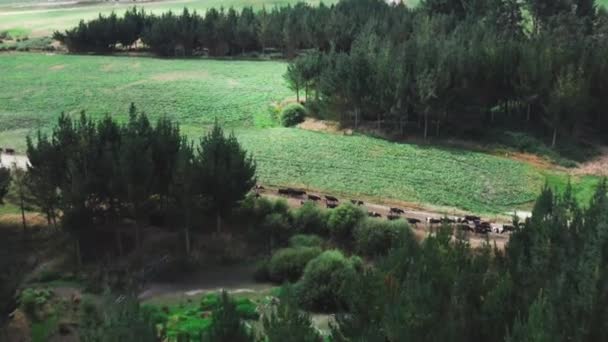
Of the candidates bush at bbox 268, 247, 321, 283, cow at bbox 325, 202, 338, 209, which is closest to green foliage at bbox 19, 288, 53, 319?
bush at bbox 268, 247, 321, 283

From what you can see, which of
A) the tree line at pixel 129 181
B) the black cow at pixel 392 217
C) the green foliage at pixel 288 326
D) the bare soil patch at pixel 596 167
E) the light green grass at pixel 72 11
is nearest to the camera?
the green foliage at pixel 288 326

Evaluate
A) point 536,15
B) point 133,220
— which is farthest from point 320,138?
point 536,15

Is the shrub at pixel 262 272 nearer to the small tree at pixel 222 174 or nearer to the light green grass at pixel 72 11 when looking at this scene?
the small tree at pixel 222 174

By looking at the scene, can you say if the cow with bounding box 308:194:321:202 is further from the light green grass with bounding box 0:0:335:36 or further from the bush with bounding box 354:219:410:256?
the light green grass with bounding box 0:0:335:36

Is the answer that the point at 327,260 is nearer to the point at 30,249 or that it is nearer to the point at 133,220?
the point at 133,220

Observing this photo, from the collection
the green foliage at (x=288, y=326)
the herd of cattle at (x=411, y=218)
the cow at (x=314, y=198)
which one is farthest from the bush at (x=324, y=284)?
the green foliage at (x=288, y=326)

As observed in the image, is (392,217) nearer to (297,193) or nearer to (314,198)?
(314,198)
